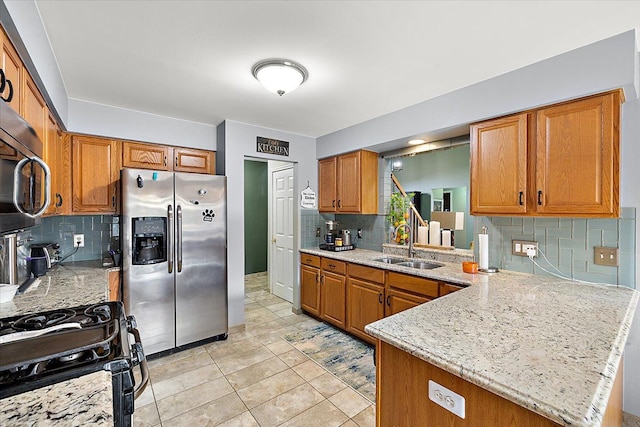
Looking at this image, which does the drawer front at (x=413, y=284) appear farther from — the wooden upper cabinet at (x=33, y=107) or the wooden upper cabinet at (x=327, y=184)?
the wooden upper cabinet at (x=33, y=107)

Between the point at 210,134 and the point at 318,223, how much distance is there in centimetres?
180

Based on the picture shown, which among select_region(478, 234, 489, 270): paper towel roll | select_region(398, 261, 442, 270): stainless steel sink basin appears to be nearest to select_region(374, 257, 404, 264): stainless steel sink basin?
select_region(398, 261, 442, 270): stainless steel sink basin

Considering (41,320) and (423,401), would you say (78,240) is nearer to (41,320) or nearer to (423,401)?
(41,320)

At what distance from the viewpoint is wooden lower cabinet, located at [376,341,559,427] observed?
0.93m

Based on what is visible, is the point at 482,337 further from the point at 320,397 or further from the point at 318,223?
the point at 318,223

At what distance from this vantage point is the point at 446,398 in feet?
3.50

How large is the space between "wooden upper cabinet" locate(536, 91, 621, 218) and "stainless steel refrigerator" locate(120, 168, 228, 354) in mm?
2833

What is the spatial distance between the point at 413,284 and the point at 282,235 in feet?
8.06

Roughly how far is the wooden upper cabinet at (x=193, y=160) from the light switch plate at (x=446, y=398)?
3163 mm

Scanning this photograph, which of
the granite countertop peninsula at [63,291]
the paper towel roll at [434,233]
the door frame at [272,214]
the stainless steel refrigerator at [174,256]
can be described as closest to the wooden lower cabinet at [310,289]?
the door frame at [272,214]

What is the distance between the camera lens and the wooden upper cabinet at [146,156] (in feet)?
9.92

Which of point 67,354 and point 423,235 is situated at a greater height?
point 423,235

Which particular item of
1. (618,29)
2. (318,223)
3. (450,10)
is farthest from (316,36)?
(318,223)

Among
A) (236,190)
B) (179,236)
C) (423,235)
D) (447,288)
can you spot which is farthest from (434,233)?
(179,236)
